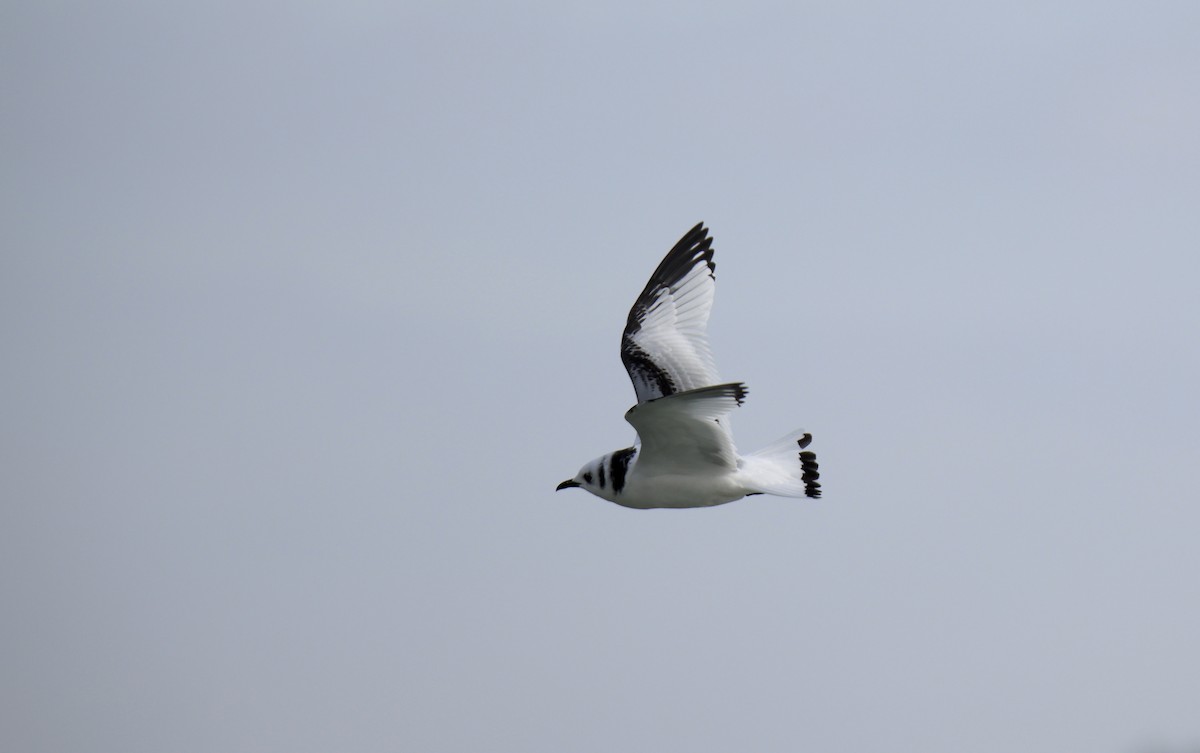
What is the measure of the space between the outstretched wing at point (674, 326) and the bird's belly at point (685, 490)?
28.3 inches

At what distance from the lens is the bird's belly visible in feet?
34.8

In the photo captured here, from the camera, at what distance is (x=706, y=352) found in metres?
11.7

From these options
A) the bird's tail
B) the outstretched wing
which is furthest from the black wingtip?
the outstretched wing

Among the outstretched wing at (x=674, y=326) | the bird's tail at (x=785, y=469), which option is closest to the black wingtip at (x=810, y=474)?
the bird's tail at (x=785, y=469)

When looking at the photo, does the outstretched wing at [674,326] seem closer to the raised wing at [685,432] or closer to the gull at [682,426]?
the gull at [682,426]

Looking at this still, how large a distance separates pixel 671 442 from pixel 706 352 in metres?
1.61

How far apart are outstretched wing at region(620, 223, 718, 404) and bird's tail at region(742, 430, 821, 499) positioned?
28.9 inches

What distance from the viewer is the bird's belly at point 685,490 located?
10602 mm

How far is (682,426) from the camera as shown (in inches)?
396

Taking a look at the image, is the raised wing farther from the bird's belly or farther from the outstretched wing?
the outstretched wing

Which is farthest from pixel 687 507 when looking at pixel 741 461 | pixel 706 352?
pixel 706 352

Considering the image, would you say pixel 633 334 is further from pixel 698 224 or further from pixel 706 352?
pixel 698 224

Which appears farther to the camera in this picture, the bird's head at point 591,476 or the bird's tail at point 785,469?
the bird's head at point 591,476

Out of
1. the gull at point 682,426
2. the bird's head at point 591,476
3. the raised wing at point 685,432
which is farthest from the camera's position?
the bird's head at point 591,476
